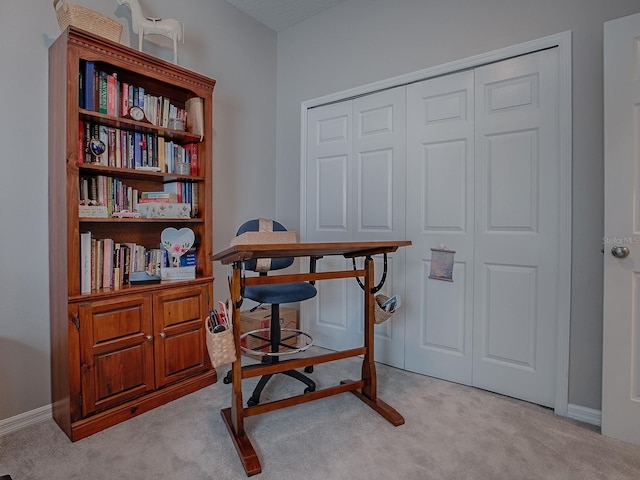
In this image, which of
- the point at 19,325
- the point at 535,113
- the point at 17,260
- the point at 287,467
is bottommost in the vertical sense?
the point at 287,467

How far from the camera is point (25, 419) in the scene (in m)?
1.85

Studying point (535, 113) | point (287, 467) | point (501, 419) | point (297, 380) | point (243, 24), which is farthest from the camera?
point (243, 24)

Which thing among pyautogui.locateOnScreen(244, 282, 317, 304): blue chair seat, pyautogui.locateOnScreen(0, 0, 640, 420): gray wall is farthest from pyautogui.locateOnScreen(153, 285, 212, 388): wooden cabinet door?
pyautogui.locateOnScreen(0, 0, 640, 420): gray wall

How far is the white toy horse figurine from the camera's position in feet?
7.04

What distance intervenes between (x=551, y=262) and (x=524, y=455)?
1032mm

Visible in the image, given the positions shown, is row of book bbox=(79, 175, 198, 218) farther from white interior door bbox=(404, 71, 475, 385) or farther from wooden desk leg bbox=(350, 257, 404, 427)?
→ white interior door bbox=(404, 71, 475, 385)

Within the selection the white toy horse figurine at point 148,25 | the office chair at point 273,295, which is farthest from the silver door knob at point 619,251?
the white toy horse figurine at point 148,25

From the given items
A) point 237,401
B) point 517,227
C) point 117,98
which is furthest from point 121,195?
point 517,227

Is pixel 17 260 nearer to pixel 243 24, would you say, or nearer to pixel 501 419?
pixel 243 24

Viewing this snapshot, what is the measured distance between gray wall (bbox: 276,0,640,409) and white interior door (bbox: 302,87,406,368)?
201 mm

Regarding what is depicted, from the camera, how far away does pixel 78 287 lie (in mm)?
1791

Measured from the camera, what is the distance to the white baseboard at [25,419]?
179 centimetres

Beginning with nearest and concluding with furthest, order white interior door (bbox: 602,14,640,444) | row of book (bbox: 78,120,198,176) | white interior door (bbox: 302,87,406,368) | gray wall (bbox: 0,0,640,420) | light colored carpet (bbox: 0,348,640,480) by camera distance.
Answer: light colored carpet (bbox: 0,348,640,480), white interior door (bbox: 602,14,640,444), gray wall (bbox: 0,0,640,420), row of book (bbox: 78,120,198,176), white interior door (bbox: 302,87,406,368)

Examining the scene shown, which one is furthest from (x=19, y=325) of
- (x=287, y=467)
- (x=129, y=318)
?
(x=287, y=467)
